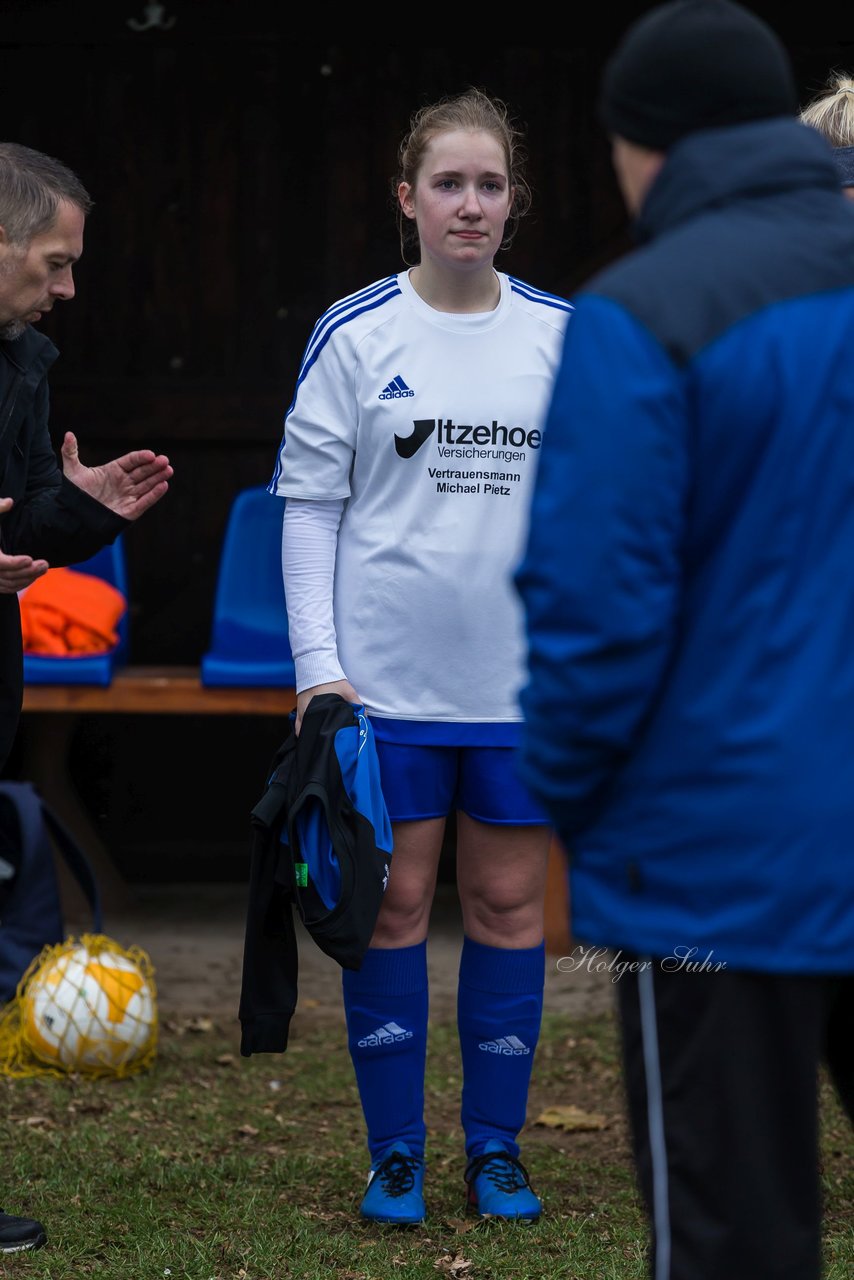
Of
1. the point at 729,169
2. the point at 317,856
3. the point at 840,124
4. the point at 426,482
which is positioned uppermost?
the point at 729,169

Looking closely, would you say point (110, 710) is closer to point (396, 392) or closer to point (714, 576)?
point (396, 392)

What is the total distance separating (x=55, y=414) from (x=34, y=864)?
6.94ft

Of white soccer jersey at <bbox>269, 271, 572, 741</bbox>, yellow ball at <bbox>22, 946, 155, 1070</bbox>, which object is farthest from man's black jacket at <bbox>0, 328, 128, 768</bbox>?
yellow ball at <bbox>22, 946, 155, 1070</bbox>

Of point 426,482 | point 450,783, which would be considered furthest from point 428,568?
point 450,783

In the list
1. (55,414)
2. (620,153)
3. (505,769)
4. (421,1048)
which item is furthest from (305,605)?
(55,414)

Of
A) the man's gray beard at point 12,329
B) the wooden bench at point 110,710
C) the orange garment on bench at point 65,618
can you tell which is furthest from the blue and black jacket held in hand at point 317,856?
the orange garment on bench at point 65,618

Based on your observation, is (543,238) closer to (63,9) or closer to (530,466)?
(63,9)

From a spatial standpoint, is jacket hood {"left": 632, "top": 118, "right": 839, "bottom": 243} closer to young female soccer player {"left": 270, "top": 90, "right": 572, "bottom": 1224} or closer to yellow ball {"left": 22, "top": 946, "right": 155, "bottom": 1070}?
young female soccer player {"left": 270, "top": 90, "right": 572, "bottom": 1224}

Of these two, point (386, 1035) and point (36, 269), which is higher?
point (36, 269)

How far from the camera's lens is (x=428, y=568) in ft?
10.1

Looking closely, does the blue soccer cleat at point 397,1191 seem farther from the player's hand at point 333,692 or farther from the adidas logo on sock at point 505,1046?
the player's hand at point 333,692

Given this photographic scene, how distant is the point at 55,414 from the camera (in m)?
6.17

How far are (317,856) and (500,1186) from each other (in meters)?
0.72

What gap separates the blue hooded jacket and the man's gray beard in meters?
1.48
